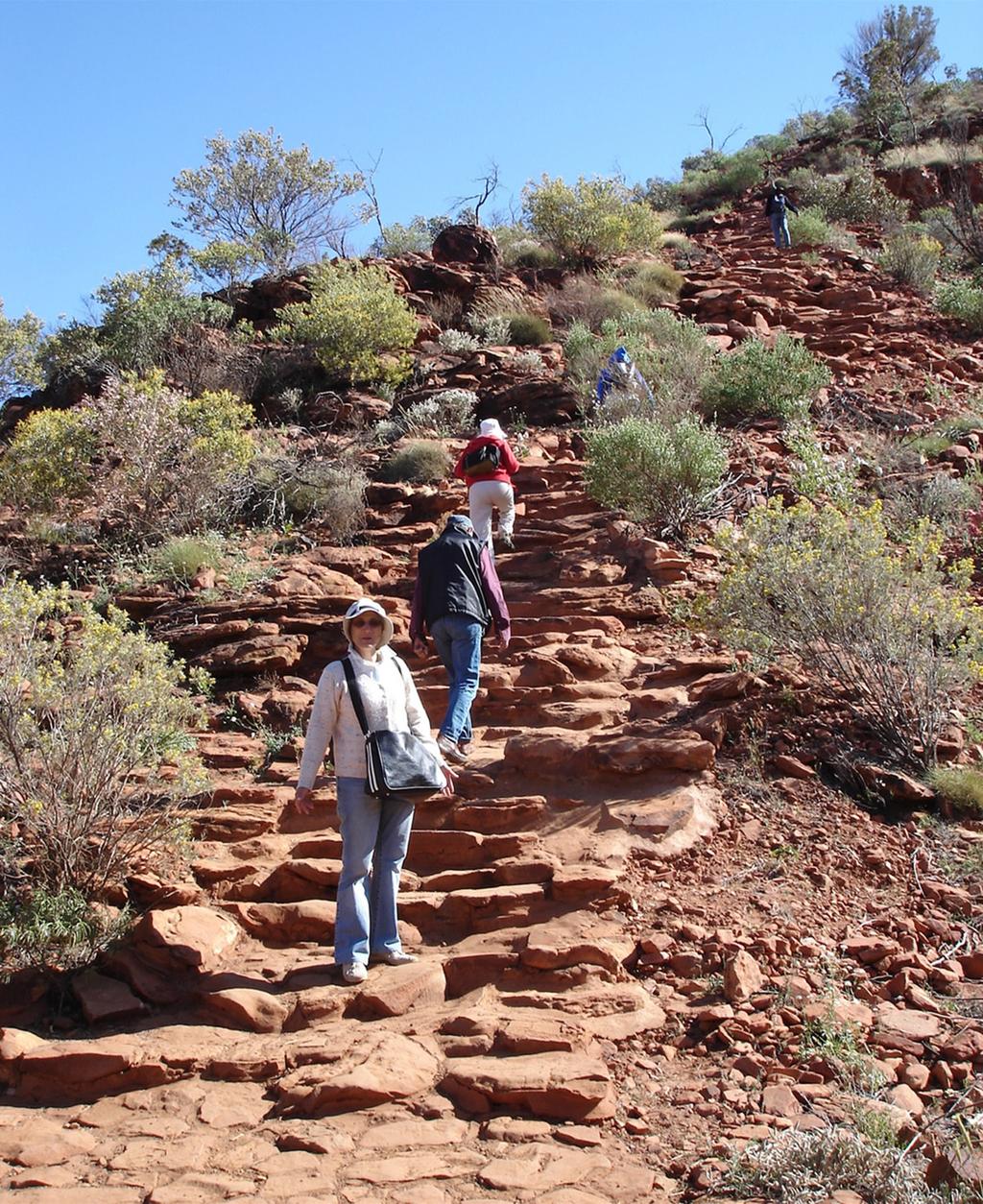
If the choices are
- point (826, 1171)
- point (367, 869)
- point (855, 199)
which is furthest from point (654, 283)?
point (826, 1171)

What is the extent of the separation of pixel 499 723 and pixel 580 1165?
4.31 m

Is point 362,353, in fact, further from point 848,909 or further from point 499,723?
point 848,909

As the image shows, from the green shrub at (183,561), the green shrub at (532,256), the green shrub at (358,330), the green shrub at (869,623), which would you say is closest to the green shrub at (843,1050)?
the green shrub at (869,623)

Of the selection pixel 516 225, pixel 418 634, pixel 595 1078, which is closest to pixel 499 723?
pixel 418 634

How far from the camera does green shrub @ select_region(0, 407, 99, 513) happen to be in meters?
12.7

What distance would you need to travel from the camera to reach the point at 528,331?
18.5 meters

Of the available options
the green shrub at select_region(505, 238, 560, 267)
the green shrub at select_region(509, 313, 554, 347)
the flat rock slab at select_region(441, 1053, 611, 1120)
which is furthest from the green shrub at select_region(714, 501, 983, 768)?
the green shrub at select_region(505, 238, 560, 267)

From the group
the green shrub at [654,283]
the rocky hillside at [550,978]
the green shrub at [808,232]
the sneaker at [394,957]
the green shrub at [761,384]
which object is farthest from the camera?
the green shrub at [808,232]

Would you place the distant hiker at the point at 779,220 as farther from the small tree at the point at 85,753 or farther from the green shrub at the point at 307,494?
the small tree at the point at 85,753

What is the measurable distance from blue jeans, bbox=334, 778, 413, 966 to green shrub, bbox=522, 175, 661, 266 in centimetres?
1827

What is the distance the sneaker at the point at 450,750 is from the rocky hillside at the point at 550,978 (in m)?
0.09

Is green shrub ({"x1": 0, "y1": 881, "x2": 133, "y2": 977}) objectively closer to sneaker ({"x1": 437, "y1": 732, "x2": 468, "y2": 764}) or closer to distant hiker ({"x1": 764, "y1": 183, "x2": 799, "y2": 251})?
sneaker ({"x1": 437, "y1": 732, "x2": 468, "y2": 764})

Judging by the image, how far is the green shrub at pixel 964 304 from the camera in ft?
57.9

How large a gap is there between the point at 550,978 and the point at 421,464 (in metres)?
9.38
